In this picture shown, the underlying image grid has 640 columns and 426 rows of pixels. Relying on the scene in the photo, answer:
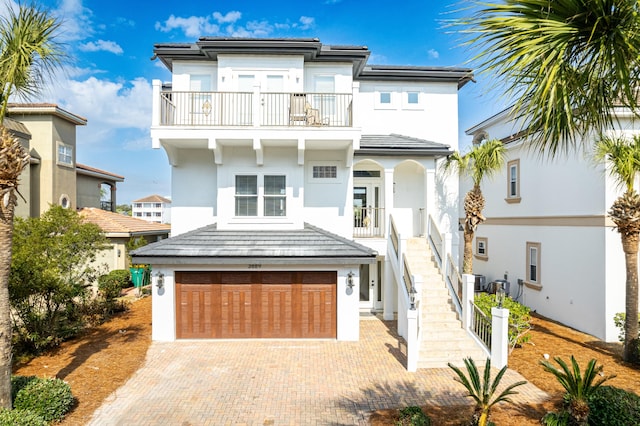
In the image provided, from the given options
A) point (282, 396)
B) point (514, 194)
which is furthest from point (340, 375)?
point (514, 194)


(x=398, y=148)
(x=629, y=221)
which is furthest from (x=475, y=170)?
(x=629, y=221)

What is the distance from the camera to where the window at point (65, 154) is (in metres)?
20.7

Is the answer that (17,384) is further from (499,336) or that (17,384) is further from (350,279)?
(499,336)

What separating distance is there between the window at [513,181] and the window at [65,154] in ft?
82.7

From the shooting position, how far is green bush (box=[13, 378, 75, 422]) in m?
6.28

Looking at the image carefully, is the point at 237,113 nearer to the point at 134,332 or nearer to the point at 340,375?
the point at 134,332

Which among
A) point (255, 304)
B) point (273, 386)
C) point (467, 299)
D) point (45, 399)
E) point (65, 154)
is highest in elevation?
point (65, 154)

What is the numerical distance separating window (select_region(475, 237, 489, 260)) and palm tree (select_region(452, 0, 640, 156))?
15545 millimetres

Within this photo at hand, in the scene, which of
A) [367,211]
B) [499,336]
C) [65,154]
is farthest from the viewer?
[65,154]

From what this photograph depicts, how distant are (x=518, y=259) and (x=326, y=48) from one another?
1281cm

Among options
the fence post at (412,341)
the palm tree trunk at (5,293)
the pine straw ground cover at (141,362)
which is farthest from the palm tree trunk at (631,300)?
the palm tree trunk at (5,293)

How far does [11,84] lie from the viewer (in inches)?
233

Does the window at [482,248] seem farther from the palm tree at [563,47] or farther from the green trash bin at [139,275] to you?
the green trash bin at [139,275]

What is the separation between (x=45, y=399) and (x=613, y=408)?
1023 cm
